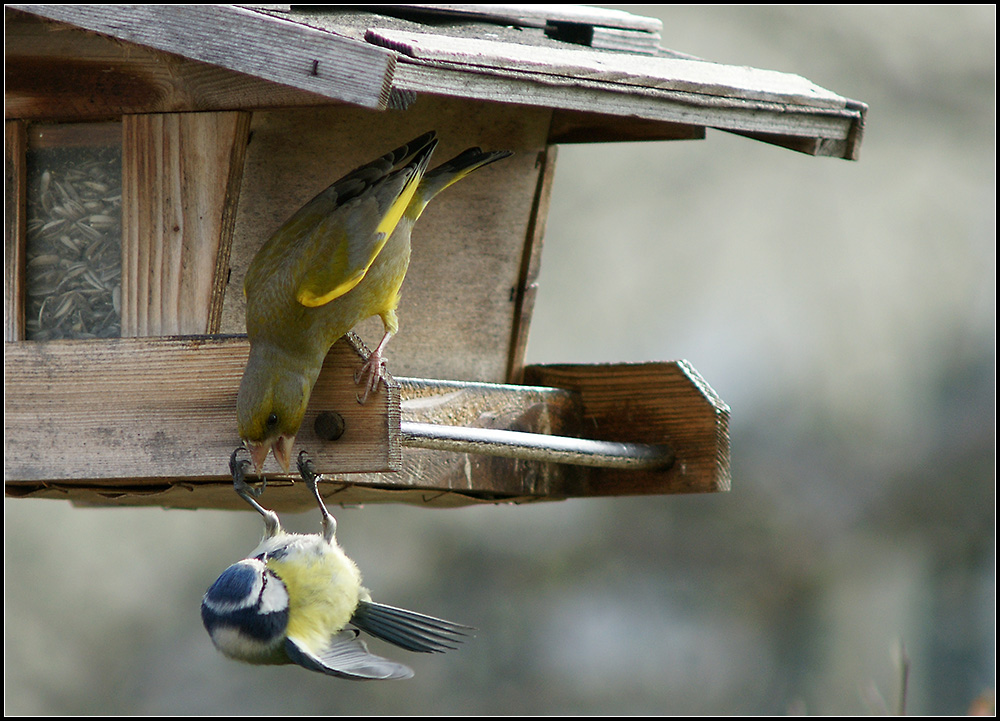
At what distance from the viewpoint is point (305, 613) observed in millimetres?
2824

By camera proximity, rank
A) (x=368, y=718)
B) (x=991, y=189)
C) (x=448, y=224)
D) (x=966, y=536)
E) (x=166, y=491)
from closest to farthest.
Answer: (x=166, y=491) < (x=448, y=224) < (x=368, y=718) < (x=966, y=536) < (x=991, y=189)

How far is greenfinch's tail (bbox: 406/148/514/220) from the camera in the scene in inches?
130

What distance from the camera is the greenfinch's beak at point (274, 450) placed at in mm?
2744

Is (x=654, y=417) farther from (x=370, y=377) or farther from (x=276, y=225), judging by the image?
(x=276, y=225)

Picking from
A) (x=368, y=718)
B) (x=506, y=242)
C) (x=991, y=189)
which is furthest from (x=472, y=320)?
(x=991, y=189)

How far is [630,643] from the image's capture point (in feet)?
29.6

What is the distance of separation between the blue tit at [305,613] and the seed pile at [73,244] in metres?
0.66

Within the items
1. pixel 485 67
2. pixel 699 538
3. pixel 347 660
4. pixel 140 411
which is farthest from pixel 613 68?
pixel 699 538

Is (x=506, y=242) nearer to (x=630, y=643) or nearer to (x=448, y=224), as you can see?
(x=448, y=224)

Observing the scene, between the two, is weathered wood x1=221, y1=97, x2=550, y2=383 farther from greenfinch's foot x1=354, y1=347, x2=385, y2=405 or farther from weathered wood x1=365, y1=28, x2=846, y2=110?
greenfinch's foot x1=354, y1=347, x2=385, y2=405

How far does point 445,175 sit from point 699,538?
635 centimetres

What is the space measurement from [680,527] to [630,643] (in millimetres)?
990

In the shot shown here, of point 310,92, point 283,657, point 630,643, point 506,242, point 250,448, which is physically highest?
point 310,92

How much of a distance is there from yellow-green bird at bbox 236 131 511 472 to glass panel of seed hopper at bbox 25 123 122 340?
1.42 ft
